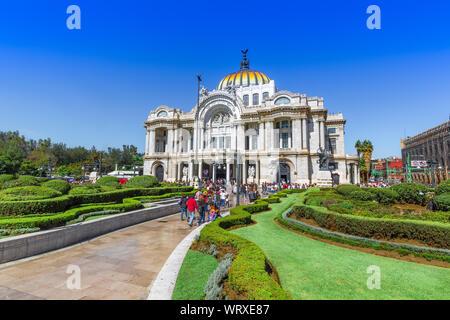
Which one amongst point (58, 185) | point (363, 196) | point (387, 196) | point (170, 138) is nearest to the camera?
point (363, 196)

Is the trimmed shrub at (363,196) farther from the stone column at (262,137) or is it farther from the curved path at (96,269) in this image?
the stone column at (262,137)

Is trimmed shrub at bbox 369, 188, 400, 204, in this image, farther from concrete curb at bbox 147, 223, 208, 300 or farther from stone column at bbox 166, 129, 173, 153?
stone column at bbox 166, 129, 173, 153

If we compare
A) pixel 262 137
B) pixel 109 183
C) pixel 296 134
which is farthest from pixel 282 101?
pixel 109 183

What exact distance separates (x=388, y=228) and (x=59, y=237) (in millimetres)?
10812

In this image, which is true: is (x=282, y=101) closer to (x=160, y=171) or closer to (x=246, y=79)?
(x=246, y=79)

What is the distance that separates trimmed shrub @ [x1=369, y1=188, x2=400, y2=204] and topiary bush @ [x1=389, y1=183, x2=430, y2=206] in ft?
1.25

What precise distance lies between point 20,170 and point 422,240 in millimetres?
54684

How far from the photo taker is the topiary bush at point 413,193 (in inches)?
503

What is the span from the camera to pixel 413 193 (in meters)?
12.9

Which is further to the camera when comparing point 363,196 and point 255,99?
point 255,99

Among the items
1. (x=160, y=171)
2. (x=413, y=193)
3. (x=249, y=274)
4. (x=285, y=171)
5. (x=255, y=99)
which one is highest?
(x=255, y=99)

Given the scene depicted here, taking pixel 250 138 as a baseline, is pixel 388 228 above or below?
below

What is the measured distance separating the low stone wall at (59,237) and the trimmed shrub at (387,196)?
14094mm
